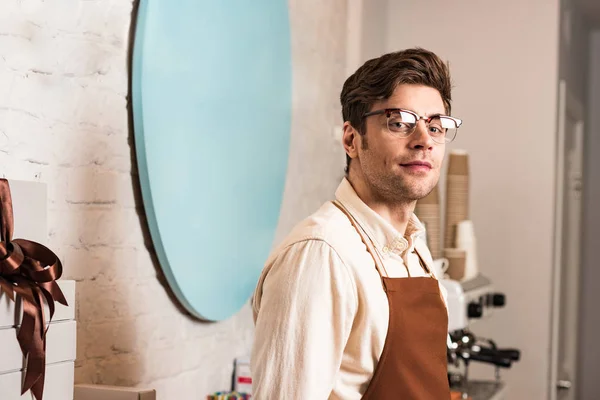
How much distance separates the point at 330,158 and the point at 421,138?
1.69 m

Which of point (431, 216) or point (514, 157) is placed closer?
point (431, 216)

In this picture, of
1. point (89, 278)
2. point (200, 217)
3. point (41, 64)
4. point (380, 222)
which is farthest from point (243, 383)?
point (41, 64)

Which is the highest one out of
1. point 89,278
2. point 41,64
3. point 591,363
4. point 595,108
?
point 595,108

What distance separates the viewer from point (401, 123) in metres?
1.56

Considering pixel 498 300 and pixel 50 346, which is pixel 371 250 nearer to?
pixel 50 346

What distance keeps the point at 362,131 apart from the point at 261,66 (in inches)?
36.2

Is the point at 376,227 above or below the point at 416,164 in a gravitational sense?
below

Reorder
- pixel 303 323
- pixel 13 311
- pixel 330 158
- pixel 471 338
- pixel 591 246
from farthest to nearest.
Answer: pixel 591 246 → pixel 330 158 → pixel 471 338 → pixel 303 323 → pixel 13 311

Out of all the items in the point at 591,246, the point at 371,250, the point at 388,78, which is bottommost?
the point at 591,246

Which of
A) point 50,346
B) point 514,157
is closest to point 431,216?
point 514,157

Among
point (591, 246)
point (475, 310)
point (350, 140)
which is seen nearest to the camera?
point (350, 140)

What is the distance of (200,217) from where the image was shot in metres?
2.09

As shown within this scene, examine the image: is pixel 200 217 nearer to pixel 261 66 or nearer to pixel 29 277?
pixel 261 66

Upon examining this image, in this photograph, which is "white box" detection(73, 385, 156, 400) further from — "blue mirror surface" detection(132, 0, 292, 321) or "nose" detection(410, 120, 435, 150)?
"nose" detection(410, 120, 435, 150)
